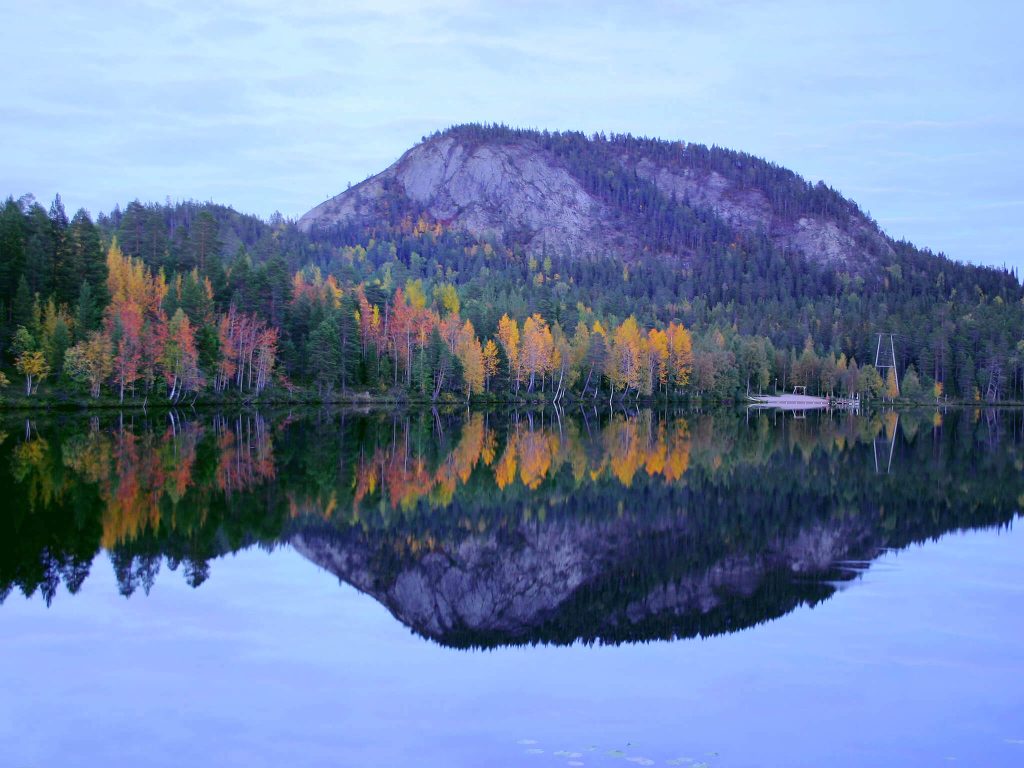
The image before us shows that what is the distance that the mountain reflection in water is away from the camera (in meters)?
18.9

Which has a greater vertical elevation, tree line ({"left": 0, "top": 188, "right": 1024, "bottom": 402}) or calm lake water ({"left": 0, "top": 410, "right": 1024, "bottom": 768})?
tree line ({"left": 0, "top": 188, "right": 1024, "bottom": 402})

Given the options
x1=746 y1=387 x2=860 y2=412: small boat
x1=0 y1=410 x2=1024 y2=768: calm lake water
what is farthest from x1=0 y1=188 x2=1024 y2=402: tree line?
x1=0 y1=410 x2=1024 y2=768: calm lake water

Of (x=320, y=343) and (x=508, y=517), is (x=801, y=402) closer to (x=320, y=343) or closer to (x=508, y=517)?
(x=320, y=343)

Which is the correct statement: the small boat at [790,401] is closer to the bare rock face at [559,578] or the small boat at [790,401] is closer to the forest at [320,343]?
the forest at [320,343]

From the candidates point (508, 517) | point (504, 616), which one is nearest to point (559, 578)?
point (504, 616)

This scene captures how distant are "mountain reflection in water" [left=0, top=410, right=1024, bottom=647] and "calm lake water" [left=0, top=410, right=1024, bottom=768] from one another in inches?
5.0

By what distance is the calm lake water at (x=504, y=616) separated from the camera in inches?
481

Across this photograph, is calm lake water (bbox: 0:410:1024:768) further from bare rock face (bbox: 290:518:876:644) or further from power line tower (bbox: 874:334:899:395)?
power line tower (bbox: 874:334:899:395)

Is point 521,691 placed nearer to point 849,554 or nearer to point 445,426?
point 849,554

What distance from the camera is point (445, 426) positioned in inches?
2584

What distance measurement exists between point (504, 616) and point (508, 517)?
9.55 m

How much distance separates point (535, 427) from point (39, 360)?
113 ft

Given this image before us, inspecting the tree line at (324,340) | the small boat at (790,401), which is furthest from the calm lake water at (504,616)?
the small boat at (790,401)

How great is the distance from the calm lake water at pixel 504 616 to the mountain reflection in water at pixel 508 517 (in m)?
0.13
